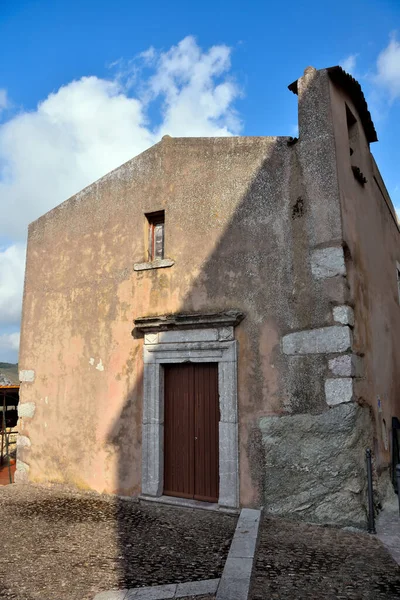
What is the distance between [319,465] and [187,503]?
6.16ft

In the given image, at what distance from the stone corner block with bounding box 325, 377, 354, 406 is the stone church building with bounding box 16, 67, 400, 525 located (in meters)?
0.02

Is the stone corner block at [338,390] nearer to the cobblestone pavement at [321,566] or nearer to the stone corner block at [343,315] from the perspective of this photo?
the stone corner block at [343,315]

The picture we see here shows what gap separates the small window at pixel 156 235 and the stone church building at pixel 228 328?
0.02m

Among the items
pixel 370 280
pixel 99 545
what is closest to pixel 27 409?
pixel 99 545

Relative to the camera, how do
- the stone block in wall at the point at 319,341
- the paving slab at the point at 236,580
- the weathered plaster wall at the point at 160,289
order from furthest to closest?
the weathered plaster wall at the point at 160,289 < the stone block in wall at the point at 319,341 < the paving slab at the point at 236,580

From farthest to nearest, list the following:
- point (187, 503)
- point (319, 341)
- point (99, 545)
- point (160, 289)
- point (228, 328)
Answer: point (160, 289) < point (228, 328) < point (187, 503) < point (319, 341) < point (99, 545)

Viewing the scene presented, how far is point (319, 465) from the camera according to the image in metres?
5.03

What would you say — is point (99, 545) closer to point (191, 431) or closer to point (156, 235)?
point (191, 431)

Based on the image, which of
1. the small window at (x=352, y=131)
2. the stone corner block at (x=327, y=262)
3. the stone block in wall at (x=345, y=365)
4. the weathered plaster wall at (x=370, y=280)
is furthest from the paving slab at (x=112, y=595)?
the small window at (x=352, y=131)

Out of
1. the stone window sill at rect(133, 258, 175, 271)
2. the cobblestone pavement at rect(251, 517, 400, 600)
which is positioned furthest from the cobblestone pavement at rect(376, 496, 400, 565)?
the stone window sill at rect(133, 258, 175, 271)

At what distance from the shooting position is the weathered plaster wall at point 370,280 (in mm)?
5586

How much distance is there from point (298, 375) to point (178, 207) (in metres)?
3.12

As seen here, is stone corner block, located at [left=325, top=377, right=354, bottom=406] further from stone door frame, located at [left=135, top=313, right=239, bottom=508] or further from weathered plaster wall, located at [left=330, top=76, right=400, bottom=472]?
stone door frame, located at [left=135, top=313, right=239, bottom=508]

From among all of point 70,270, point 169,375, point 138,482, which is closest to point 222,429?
point 169,375
